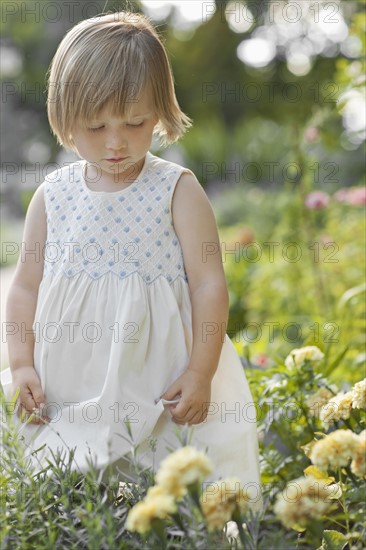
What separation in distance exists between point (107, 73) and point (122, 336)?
0.61 meters

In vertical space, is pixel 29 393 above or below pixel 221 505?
below

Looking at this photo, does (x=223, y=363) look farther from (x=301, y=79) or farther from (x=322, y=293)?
(x=301, y=79)

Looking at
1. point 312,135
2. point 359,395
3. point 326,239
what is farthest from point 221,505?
point 326,239

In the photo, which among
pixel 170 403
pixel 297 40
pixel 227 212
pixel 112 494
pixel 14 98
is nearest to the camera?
pixel 112 494

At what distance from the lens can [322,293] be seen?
165 inches

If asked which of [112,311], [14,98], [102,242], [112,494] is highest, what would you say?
[102,242]

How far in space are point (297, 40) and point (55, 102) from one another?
38.2 ft

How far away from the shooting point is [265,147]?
36.5ft

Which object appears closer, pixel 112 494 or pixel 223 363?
pixel 112 494

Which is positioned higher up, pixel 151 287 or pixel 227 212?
pixel 151 287

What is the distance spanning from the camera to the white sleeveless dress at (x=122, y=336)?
188 cm

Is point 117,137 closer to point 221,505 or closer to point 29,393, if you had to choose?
point 29,393

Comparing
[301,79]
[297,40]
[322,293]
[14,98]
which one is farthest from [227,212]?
[14,98]

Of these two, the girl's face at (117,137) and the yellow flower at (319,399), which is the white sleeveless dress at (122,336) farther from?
the yellow flower at (319,399)
